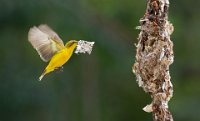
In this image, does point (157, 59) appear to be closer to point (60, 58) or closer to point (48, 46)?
point (60, 58)

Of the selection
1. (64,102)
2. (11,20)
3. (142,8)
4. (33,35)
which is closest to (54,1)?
(11,20)

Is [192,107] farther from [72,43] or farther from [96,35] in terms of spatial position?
[72,43]

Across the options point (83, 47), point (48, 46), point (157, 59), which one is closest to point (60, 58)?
point (83, 47)

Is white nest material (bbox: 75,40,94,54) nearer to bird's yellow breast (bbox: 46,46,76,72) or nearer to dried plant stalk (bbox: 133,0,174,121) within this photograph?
bird's yellow breast (bbox: 46,46,76,72)

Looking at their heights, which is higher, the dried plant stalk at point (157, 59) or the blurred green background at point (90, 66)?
the blurred green background at point (90, 66)

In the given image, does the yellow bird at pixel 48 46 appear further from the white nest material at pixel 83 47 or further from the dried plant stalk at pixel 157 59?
the dried plant stalk at pixel 157 59

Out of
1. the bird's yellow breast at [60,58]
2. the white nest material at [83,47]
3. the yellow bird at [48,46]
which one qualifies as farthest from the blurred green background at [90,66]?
the white nest material at [83,47]
